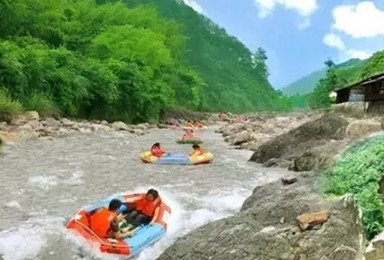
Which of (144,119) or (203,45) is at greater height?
(203,45)

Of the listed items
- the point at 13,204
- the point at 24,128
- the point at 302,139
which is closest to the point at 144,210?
the point at 13,204

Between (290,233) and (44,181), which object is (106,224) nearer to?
(290,233)

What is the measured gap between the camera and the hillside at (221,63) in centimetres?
7100

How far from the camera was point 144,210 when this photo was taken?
812cm

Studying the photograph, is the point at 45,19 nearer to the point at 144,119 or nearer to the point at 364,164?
the point at 144,119

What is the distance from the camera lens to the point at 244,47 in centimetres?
9356

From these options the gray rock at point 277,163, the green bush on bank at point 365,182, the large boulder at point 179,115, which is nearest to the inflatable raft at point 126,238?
the green bush on bank at point 365,182

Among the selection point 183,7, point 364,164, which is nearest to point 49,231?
point 364,164

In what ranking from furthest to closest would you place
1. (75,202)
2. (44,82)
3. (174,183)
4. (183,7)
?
(183,7), (44,82), (174,183), (75,202)

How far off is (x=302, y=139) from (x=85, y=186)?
22.3 ft

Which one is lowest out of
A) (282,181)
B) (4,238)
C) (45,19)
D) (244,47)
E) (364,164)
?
(4,238)

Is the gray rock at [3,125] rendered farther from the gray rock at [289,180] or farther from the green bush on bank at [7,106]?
the gray rock at [289,180]

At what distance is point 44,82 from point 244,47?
73.7m

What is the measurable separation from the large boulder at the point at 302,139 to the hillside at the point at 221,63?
160 ft
